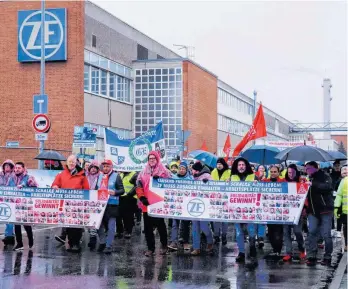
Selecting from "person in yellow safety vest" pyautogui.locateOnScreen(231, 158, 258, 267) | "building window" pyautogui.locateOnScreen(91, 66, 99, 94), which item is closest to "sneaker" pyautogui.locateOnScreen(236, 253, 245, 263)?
"person in yellow safety vest" pyautogui.locateOnScreen(231, 158, 258, 267)

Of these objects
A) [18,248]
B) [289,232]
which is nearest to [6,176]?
[18,248]

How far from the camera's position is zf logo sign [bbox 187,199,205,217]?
12.5 m

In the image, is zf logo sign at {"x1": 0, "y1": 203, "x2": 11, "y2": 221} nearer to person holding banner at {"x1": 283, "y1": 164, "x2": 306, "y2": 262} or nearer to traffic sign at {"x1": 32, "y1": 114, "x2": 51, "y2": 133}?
person holding banner at {"x1": 283, "y1": 164, "x2": 306, "y2": 262}

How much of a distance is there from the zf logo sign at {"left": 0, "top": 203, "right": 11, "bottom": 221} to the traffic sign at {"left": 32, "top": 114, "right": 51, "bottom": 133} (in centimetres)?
703

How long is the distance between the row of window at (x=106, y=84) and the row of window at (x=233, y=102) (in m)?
17.7

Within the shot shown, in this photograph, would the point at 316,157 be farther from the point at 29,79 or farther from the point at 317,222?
the point at 29,79

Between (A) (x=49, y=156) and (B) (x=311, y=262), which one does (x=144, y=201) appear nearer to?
(B) (x=311, y=262)

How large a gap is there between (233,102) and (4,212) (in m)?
57.5

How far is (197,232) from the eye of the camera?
12.7 meters

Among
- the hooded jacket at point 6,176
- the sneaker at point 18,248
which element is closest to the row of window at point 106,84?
the hooded jacket at point 6,176

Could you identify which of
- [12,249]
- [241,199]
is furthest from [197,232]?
[12,249]

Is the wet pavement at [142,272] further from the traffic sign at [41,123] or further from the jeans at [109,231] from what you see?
the traffic sign at [41,123]

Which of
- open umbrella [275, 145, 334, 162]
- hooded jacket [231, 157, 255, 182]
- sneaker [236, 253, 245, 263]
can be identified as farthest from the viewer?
hooded jacket [231, 157, 255, 182]

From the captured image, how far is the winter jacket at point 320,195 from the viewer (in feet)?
37.4
